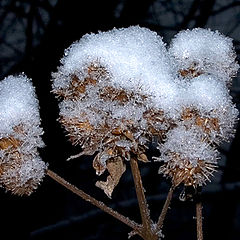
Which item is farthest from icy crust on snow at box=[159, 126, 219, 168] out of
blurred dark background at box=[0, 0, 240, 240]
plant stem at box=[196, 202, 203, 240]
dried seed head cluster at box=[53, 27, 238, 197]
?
blurred dark background at box=[0, 0, 240, 240]

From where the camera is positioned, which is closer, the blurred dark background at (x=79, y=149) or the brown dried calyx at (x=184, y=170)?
the brown dried calyx at (x=184, y=170)

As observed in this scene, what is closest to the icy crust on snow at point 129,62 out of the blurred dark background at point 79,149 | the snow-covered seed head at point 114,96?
the snow-covered seed head at point 114,96

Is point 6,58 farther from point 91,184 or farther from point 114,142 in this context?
point 114,142

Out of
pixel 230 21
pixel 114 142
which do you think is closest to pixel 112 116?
pixel 114 142

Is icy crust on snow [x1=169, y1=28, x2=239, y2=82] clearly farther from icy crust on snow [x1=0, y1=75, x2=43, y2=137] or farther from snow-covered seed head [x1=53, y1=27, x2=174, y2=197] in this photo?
icy crust on snow [x1=0, y1=75, x2=43, y2=137]

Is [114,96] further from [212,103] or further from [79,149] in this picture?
[79,149]

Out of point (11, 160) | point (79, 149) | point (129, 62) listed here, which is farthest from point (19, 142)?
point (79, 149)

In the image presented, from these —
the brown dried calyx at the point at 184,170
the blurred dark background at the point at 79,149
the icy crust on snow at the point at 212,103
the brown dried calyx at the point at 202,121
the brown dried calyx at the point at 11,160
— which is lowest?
the brown dried calyx at the point at 11,160

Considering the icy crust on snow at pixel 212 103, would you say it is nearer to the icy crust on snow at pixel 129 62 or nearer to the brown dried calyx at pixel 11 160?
→ the icy crust on snow at pixel 129 62

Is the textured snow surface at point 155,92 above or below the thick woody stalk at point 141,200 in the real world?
above
